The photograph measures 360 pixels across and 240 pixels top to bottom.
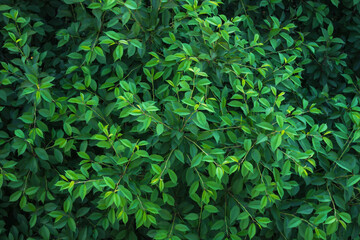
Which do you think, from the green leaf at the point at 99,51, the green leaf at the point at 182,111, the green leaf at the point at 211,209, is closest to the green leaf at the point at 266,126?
the green leaf at the point at 182,111

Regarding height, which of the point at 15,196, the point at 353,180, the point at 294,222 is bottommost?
the point at 15,196

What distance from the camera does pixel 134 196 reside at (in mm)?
2488

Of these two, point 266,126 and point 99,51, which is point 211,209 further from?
point 99,51

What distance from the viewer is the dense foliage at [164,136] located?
2402mm

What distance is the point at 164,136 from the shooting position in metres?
2.49

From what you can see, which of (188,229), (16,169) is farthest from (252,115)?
(16,169)

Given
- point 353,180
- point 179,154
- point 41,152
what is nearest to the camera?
point 179,154

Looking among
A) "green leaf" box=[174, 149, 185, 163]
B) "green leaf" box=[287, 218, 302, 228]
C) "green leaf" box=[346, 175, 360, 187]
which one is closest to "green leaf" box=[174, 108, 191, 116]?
"green leaf" box=[174, 149, 185, 163]

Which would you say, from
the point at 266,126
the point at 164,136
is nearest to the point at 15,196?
the point at 164,136

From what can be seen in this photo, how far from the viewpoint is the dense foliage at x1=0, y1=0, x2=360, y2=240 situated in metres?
2.40

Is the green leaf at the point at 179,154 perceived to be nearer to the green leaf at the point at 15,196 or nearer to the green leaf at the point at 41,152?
the green leaf at the point at 41,152

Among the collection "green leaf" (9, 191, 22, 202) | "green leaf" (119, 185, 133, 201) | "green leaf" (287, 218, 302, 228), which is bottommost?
"green leaf" (9, 191, 22, 202)

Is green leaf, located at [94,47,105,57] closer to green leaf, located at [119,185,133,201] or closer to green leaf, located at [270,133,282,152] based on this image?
green leaf, located at [119,185,133,201]

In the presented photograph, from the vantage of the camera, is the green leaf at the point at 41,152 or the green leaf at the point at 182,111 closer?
the green leaf at the point at 182,111
